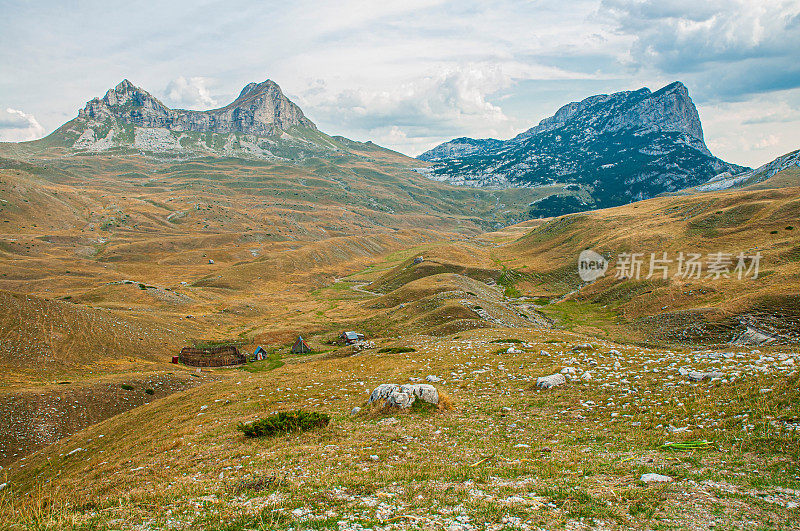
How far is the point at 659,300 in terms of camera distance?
7012 centimetres

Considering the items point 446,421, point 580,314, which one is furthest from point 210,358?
point 580,314

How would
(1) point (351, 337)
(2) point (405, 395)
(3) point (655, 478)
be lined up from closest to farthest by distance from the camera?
(3) point (655, 478)
(2) point (405, 395)
(1) point (351, 337)

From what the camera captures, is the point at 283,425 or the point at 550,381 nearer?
the point at 283,425

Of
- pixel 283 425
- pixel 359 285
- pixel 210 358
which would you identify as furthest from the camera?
pixel 359 285

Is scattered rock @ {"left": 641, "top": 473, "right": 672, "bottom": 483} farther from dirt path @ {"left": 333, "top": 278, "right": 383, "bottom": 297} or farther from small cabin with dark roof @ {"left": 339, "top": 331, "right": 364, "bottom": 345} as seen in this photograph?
dirt path @ {"left": 333, "top": 278, "right": 383, "bottom": 297}

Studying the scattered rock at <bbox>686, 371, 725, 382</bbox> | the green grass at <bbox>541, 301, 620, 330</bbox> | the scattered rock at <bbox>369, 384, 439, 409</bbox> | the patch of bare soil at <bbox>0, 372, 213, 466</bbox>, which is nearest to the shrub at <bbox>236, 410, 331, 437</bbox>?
the scattered rock at <bbox>369, 384, 439, 409</bbox>

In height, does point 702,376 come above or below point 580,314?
above

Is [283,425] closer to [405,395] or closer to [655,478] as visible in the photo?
A: [405,395]

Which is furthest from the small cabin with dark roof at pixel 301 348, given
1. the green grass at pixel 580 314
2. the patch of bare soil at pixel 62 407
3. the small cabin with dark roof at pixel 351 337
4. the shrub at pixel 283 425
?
the shrub at pixel 283 425

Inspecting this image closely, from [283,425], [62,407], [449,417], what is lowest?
[62,407]

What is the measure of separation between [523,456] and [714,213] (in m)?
124

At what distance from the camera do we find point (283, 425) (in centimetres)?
1850

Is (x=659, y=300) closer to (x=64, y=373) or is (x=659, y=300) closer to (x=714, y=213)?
(x=714, y=213)

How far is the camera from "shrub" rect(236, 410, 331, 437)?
60.3ft
